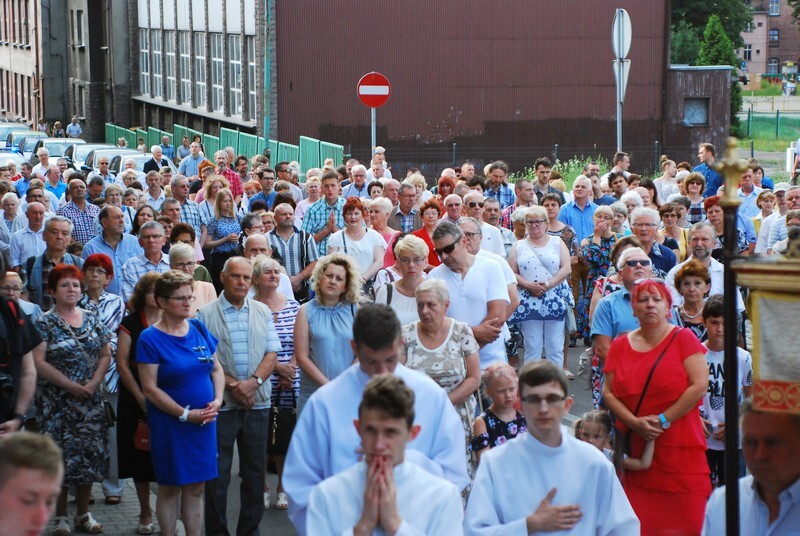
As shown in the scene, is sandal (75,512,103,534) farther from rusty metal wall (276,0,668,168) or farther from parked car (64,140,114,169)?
rusty metal wall (276,0,668,168)

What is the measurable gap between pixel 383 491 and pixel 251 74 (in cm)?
3355

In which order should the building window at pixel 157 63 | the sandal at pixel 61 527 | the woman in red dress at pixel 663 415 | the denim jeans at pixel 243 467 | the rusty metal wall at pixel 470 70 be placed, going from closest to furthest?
1. the woman in red dress at pixel 663 415
2. the denim jeans at pixel 243 467
3. the sandal at pixel 61 527
4. the rusty metal wall at pixel 470 70
5. the building window at pixel 157 63

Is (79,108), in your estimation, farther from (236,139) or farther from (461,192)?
(461,192)

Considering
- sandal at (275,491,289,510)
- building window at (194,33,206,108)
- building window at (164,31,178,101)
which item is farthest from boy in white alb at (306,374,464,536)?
building window at (164,31,178,101)

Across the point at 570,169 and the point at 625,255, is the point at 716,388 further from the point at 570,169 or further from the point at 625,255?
the point at 570,169

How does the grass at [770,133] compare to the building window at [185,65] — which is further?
the grass at [770,133]

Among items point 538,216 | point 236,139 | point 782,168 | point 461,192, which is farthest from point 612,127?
point 538,216

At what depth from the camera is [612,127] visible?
36.9m

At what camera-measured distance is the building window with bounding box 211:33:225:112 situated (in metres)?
41.6

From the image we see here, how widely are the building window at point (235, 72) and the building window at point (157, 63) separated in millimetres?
10957

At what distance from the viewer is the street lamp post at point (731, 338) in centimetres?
404

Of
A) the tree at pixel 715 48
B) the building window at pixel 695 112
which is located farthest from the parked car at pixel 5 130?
the tree at pixel 715 48

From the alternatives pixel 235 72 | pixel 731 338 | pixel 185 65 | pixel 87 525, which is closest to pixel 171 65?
pixel 185 65

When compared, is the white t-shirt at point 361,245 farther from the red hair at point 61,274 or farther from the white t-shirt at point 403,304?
the red hair at point 61,274
